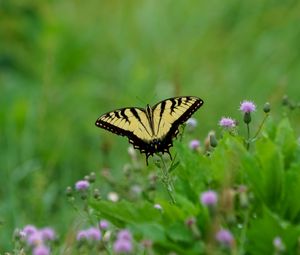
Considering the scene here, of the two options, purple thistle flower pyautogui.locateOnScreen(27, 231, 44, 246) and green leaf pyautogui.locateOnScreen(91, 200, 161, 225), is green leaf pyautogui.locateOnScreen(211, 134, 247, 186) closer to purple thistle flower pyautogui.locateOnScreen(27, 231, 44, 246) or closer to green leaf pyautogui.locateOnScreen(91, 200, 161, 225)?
green leaf pyautogui.locateOnScreen(91, 200, 161, 225)

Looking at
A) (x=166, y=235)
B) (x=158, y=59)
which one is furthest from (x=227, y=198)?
(x=158, y=59)

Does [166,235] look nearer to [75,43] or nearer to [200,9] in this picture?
[75,43]

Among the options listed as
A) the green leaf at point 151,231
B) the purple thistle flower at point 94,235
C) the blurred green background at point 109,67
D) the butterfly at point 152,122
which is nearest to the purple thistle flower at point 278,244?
the green leaf at point 151,231

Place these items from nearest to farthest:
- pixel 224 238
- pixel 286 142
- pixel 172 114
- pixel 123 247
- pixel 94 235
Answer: pixel 224 238
pixel 123 247
pixel 286 142
pixel 94 235
pixel 172 114

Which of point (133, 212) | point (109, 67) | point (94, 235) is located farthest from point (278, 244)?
point (109, 67)

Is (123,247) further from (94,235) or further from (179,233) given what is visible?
(94,235)
